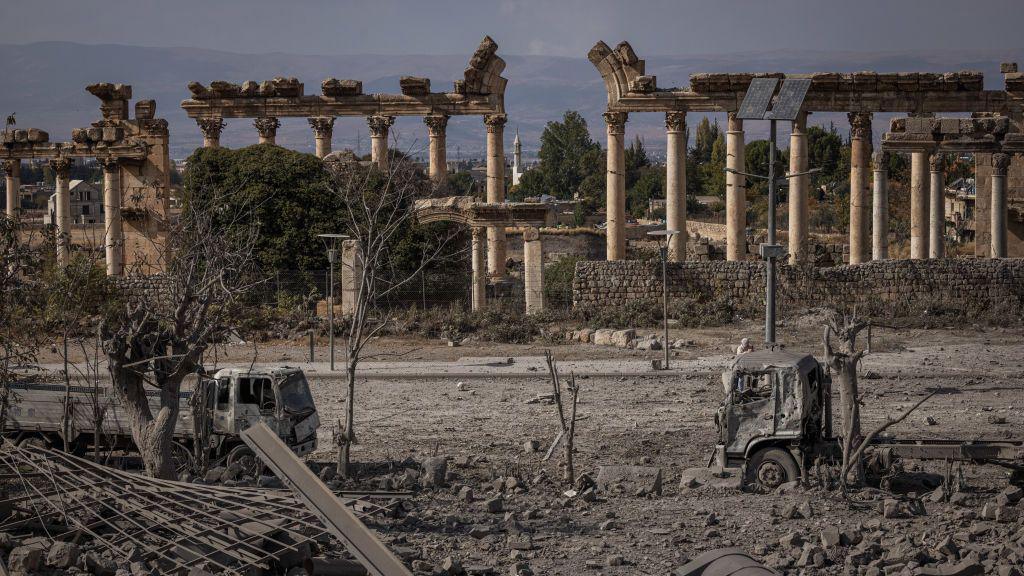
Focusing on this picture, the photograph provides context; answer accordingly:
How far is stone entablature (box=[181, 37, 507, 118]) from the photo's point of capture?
4303cm

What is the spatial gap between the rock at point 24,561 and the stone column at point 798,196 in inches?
1111

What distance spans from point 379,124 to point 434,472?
2749 cm

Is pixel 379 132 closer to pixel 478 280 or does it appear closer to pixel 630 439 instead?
pixel 478 280

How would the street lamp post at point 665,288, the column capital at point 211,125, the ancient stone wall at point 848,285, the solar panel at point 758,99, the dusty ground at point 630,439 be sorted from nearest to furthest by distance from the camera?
the dusty ground at point 630,439 → the solar panel at point 758,99 → the street lamp post at point 665,288 → the ancient stone wall at point 848,285 → the column capital at point 211,125

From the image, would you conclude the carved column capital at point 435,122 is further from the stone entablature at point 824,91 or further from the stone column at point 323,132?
the stone entablature at point 824,91

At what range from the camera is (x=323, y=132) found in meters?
44.6

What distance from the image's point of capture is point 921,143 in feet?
121

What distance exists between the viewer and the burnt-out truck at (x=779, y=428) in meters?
17.4

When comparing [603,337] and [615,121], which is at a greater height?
[615,121]

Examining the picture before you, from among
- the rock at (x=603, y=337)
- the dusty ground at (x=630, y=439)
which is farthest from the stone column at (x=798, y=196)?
the rock at (x=603, y=337)

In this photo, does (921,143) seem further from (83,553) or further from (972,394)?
(83,553)

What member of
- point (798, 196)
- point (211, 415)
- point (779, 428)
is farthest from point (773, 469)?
point (798, 196)

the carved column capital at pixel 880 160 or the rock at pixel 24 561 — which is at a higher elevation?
the carved column capital at pixel 880 160

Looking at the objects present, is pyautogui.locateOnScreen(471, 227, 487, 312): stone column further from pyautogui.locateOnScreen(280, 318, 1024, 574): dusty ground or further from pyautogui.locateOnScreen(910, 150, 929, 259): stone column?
pyautogui.locateOnScreen(910, 150, 929, 259): stone column
